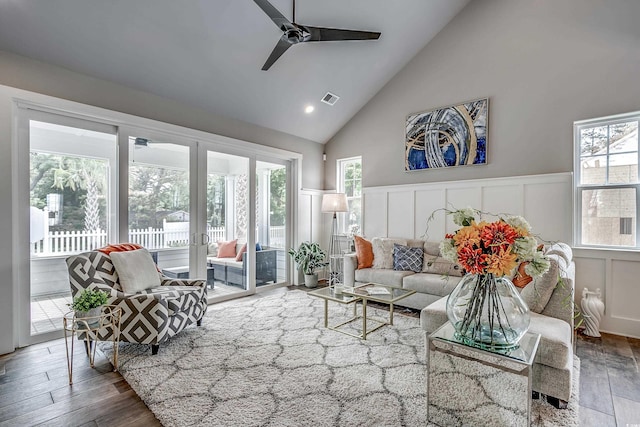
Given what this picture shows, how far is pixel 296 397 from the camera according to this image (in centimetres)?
217

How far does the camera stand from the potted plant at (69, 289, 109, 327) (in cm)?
246

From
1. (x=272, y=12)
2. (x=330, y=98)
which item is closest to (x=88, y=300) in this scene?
(x=272, y=12)

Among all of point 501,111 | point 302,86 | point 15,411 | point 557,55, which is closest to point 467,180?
point 501,111

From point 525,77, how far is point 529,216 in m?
1.80

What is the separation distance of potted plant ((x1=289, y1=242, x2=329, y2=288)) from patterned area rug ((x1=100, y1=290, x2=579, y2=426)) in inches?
71.8

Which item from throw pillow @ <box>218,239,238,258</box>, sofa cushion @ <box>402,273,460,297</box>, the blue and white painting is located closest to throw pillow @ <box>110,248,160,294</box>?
throw pillow @ <box>218,239,238,258</box>

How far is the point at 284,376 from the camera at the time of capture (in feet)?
8.02

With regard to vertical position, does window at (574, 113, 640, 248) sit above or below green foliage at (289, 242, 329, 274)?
above

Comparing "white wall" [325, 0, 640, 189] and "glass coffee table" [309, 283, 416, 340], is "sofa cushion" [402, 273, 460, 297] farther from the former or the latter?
"white wall" [325, 0, 640, 189]

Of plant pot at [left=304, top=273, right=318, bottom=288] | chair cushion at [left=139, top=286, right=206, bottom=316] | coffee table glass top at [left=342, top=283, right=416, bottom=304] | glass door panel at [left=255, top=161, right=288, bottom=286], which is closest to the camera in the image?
chair cushion at [left=139, top=286, right=206, bottom=316]

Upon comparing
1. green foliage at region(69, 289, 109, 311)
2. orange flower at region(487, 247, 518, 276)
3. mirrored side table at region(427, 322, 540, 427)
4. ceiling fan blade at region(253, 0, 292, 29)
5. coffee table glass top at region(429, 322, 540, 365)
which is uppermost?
ceiling fan blade at region(253, 0, 292, 29)

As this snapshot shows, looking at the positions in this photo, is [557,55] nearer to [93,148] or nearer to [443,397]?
[443,397]

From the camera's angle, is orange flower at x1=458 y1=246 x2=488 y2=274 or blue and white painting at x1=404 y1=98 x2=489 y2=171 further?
blue and white painting at x1=404 y1=98 x2=489 y2=171

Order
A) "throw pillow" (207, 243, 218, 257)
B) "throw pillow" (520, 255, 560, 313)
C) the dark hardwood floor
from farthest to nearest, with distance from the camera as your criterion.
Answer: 1. "throw pillow" (207, 243, 218, 257)
2. "throw pillow" (520, 255, 560, 313)
3. the dark hardwood floor
